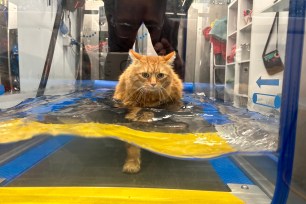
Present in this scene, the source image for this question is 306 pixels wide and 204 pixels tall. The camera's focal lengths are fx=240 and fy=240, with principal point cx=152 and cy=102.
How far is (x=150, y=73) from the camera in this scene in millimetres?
910

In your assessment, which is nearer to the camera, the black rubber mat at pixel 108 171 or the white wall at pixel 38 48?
the black rubber mat at pixel 108 171

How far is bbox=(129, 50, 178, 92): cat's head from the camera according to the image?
0.89m

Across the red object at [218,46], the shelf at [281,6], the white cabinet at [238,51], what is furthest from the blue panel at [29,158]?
the red object at [218,46]

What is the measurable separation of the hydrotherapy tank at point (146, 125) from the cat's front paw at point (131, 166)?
0.06ft

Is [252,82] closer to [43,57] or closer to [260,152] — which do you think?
[260,152]

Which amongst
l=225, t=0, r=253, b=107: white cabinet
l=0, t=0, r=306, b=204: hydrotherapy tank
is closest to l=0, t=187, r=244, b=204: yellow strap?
l=0, t=0, r=306, b=204: hydrotherapy tank

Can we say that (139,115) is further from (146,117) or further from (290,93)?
(290,93)

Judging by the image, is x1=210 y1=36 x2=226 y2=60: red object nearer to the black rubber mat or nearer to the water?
the water

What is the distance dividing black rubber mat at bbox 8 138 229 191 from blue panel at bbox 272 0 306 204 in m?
0.16

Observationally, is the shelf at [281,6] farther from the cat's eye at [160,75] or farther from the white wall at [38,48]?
the white wall at [38,48]

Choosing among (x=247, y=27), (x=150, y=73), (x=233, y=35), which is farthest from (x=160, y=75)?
(x=233, y=35)

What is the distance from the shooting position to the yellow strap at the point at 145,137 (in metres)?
0.53

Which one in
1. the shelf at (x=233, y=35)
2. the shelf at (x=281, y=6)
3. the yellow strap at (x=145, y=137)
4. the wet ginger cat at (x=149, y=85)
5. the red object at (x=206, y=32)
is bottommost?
the yellow strap at (x=145, y=137)

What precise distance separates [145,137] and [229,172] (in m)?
0.27
